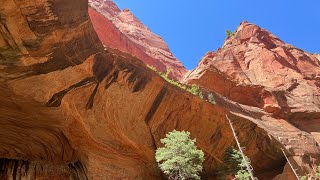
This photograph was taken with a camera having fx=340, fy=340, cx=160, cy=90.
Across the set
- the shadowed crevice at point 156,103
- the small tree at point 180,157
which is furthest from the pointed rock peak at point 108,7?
the small tree at point 180,157

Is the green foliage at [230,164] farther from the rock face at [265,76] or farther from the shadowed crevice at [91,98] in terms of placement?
the shadowed crevice at [91,98]

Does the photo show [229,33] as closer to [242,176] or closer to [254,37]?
[254,37]

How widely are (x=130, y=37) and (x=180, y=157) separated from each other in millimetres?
48707

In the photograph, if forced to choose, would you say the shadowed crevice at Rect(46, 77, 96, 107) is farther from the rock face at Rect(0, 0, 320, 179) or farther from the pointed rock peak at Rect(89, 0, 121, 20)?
the pointed rock peak at Rect(89, 0, 121, 20)

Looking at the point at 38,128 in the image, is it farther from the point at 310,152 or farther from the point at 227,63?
the point at 227,63

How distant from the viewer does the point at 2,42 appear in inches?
568

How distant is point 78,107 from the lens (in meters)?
18.2

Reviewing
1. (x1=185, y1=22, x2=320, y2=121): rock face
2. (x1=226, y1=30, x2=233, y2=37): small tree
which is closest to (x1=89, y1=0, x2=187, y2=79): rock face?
(x1=185, y1=22, x2=320, y2=121): rock face

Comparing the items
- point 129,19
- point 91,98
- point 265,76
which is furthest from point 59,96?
point 129,19

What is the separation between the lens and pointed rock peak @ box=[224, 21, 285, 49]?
5778cm

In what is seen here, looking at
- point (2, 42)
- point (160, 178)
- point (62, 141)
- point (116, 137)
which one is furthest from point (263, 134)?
point (2, 42)

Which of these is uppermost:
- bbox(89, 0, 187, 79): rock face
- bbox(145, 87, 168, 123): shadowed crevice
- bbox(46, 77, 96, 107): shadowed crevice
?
bbox(89, 0, 187, 79): rock face

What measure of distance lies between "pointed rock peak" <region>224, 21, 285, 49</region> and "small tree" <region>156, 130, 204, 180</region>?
132 feet

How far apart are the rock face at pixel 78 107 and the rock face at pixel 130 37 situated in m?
27.2
